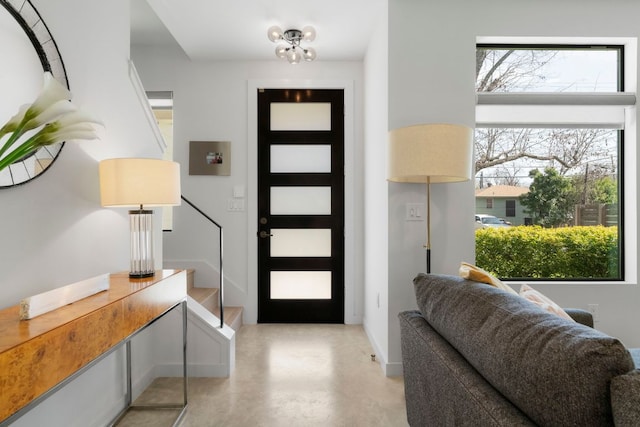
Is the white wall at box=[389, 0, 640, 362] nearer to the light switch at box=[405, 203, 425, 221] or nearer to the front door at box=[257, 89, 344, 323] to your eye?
the light switch at box=[405, 203, 425, 221]

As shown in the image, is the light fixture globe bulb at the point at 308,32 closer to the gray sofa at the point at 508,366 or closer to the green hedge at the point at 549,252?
the green hedge at the point at 549,252

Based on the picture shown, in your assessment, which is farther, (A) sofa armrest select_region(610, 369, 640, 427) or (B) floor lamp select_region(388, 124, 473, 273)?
(B) floor lamp select_region(388, 124, 473, 273)

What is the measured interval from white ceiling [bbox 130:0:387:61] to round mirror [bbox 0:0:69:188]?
1388 mm

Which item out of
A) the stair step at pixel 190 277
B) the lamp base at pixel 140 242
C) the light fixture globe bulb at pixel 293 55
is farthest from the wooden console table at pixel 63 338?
the light fixture globe bulb at pixel 293 55

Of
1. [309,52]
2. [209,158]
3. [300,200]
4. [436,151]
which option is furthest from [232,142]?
[436,151]

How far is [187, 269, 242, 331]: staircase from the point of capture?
310cm

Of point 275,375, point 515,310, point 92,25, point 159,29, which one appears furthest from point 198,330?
point 159,29

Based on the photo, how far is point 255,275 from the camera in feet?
11.8

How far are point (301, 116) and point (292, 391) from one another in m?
2.50

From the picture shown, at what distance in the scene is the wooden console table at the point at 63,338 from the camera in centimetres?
87

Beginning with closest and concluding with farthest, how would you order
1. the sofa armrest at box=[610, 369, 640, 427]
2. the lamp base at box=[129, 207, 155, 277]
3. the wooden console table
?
the sofa armrest at box=[610, 369, 640, 427], the wooden console table, the lamp base at box=[129, 207, 155, 277]

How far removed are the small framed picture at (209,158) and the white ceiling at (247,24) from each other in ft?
2.75

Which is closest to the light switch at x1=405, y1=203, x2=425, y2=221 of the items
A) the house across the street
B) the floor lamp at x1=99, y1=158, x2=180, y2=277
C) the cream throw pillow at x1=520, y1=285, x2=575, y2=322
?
the house across the street

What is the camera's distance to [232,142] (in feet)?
11.8
